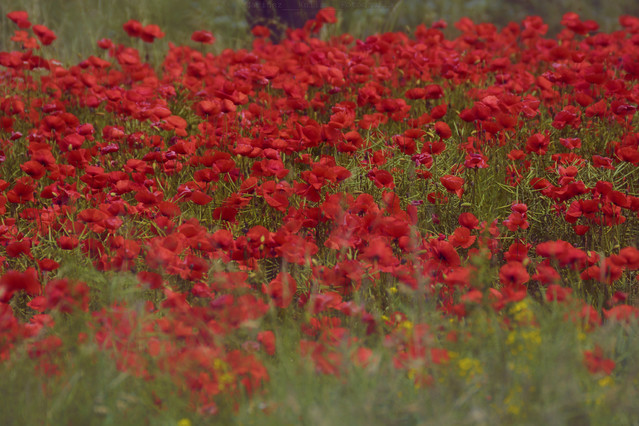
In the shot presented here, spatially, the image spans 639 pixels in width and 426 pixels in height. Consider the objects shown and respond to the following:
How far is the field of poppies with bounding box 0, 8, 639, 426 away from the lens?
5.08 feet

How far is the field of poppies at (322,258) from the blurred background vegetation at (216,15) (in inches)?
44.8

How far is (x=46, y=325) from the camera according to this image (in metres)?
1.83

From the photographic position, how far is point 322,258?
2412 millimetres

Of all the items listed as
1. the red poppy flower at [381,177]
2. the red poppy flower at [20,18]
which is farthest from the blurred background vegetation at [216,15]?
the red poppy flower at [381,177]

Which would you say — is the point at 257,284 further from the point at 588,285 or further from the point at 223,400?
the point at 588,285

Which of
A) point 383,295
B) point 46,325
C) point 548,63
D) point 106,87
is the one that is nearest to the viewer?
point 46,325

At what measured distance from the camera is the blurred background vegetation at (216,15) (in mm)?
5215

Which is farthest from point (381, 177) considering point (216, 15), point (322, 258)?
point (216, 15)

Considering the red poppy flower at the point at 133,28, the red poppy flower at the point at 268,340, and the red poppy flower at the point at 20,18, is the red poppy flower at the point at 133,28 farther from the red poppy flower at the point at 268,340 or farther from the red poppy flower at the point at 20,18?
the red poppy flower at the point at 268,340

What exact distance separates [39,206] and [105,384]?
1.50m

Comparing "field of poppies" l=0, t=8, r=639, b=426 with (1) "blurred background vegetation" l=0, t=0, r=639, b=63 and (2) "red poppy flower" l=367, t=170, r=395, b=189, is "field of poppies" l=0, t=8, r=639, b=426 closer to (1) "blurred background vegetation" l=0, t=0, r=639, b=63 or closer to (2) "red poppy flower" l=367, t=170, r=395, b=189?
(2) "red poppy flower" l=367, t=170, r=395, b=189

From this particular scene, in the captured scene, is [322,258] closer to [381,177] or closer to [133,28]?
[381,177]

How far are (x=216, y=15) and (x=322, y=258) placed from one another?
16.4 ft

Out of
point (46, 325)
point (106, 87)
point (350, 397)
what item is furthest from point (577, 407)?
point (106, 87)
